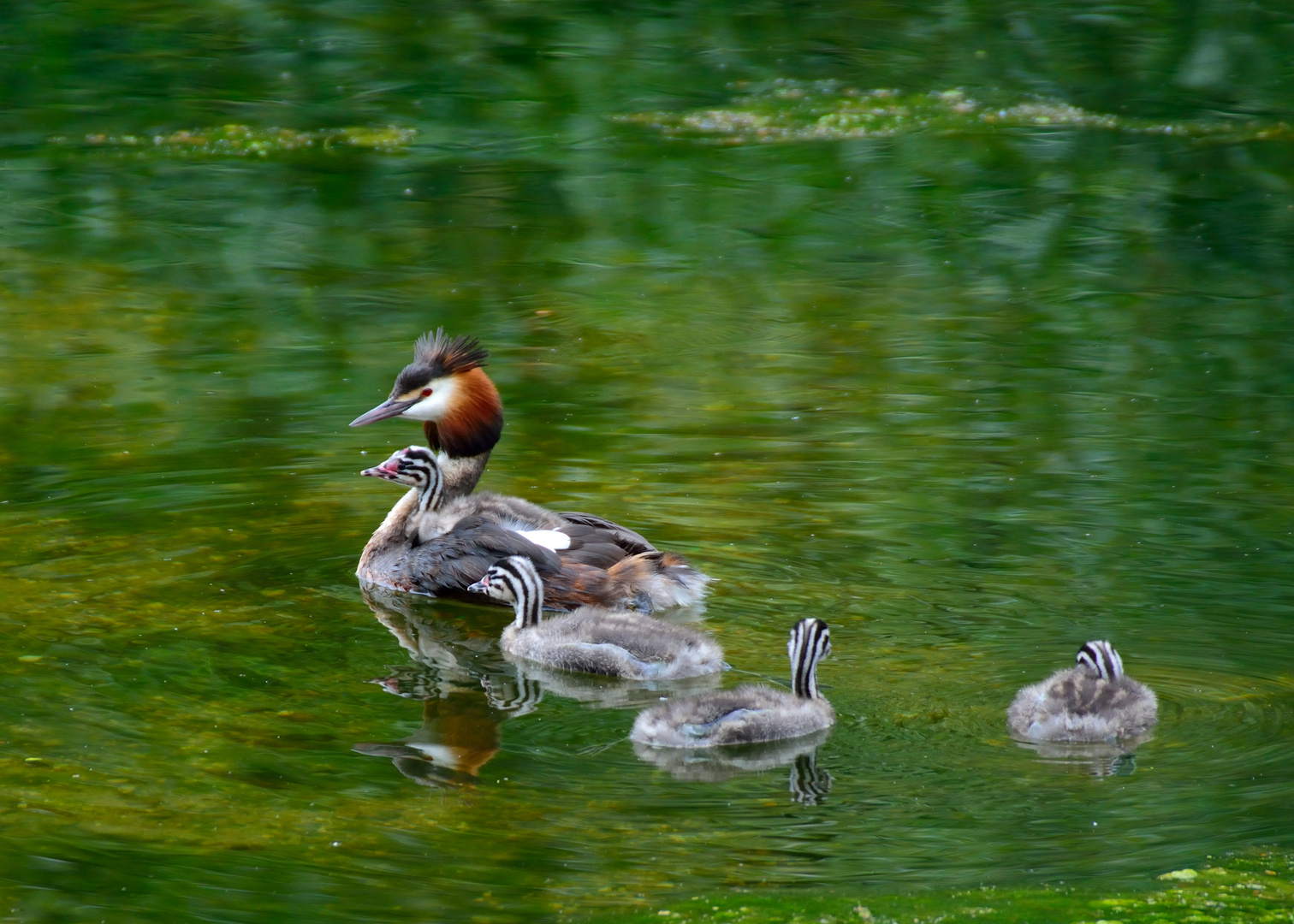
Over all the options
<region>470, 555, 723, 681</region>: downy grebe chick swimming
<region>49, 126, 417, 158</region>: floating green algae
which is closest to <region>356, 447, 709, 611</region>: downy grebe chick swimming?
<region>470, 555, 723, 681</region>: downy grebe chick swimming

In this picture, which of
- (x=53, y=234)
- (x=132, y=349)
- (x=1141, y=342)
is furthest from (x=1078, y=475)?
(x=53, y=234)

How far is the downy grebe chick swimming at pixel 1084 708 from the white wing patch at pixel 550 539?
102 inches

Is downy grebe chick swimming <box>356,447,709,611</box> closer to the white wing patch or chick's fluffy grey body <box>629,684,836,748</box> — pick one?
the white wing patch

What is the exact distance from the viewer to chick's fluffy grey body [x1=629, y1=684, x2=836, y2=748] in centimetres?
684

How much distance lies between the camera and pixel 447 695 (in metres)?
7.49

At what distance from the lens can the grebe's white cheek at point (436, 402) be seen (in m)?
9.66

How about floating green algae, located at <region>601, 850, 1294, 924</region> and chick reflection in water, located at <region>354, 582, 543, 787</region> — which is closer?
floating green algae, located at <region>601, 850, 1294, 924</region>

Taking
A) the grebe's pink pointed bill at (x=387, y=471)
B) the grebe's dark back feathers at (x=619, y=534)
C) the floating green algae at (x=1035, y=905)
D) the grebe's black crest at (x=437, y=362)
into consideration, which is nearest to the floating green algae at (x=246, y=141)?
the grebe's black crest at (x=437, y=362)

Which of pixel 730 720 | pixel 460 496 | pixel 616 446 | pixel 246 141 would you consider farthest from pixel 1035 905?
pixel 246 141

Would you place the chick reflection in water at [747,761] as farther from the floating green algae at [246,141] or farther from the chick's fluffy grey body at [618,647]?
the floating green algae at [246,141]

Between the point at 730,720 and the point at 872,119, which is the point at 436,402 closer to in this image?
the point at 730,720

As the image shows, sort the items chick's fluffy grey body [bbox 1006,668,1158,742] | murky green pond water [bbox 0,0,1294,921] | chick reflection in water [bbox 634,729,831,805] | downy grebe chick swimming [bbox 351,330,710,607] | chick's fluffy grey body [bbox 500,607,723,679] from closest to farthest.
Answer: murky green pond water [bbox 0,0,1294,921]
chick reflection in water [bbox 634,729,831,805]
chick's fluffy grey body [bbox 1006,668,1158,742]
chick's fluffy grey body [bbox 500,607,723,679]
downy grebe chick swimming [bbox 351,330,710,607]

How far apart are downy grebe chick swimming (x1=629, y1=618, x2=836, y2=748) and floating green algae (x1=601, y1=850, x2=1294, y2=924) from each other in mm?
1265

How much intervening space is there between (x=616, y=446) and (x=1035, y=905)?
5.70 metres
